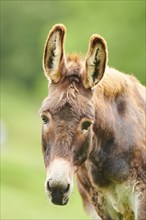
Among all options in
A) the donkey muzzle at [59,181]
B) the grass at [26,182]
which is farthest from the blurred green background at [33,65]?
the donkey muzzle at [59,181]

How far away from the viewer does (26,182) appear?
23797 millimetres

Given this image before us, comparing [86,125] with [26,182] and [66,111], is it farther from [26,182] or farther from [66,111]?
[26,182]

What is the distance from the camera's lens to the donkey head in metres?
9.34

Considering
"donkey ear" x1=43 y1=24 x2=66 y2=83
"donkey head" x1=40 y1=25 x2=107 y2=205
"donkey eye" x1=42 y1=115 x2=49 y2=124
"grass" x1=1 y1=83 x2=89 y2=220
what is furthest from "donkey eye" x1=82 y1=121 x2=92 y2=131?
"grass" x1=1 y1=83 x2=89 y2=220

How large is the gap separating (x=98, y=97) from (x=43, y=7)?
4665 centimetres

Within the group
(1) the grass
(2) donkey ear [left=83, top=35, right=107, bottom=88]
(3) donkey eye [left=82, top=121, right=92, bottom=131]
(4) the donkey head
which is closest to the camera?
(4) the donkey head

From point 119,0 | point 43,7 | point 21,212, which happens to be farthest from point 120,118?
point 43,7

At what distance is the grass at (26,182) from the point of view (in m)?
18.3

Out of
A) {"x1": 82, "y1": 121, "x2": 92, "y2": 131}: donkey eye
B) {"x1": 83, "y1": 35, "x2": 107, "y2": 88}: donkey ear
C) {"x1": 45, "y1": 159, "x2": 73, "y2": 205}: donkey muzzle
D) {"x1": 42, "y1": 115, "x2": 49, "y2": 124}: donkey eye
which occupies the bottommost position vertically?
{"x1": 45, "y1": 159, "x2": 73, "y2": 205}: donkey muzzle

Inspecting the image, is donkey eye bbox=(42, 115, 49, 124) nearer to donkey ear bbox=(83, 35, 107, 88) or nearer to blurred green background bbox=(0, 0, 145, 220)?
donkey ear bbox=(83, 35, 107, 88)

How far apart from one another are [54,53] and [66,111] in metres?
0.65

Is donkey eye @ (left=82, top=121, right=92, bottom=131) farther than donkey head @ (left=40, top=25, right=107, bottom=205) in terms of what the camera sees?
Yes

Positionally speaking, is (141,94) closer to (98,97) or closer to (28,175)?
(98,97)

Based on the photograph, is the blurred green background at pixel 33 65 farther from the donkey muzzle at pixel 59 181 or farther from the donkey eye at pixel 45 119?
the donkey muzzle at pixel 59 181
